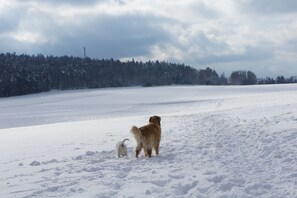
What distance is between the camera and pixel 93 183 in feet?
22.7

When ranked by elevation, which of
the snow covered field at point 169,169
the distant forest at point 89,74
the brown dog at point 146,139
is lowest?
the snow covered field at point 169,169

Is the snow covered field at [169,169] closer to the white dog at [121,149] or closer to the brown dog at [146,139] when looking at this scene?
the white dog at [121,149]

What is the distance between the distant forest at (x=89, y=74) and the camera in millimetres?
90750

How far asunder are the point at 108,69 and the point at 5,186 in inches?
5006

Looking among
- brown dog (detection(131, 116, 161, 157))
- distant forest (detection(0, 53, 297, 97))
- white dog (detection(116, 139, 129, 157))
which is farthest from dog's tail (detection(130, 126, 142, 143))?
distant forest (detection(0, 53, 297, 97))

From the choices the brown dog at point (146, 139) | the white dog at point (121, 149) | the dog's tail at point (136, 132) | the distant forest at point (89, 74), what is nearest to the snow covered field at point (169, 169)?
the white dog at point (121, 149)

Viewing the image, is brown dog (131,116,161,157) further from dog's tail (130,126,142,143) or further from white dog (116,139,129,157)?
white dog (116,139,129,157)

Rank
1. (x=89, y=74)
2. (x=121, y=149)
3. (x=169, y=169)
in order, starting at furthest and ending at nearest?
1. (x=89, y=74)
2. (x=121, y=149)
3. (x=169, y=169)

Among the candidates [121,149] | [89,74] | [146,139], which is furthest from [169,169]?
[89,74]

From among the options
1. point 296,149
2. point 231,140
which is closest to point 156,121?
point 231,140

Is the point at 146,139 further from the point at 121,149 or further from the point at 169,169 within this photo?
the point at 169,169

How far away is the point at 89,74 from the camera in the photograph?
403ft

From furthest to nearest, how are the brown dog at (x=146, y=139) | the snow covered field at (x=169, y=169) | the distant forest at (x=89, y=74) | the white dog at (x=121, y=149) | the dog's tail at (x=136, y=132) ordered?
the distant forest at (x=89, y=74)
the white dog at (x=121, y=149)
the brown dog at (x=146, y=139)
the dog's tail at (x=136, y=132)
the snow covered field at (x=169, y=169)

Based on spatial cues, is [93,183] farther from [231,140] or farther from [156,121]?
[231,140]
